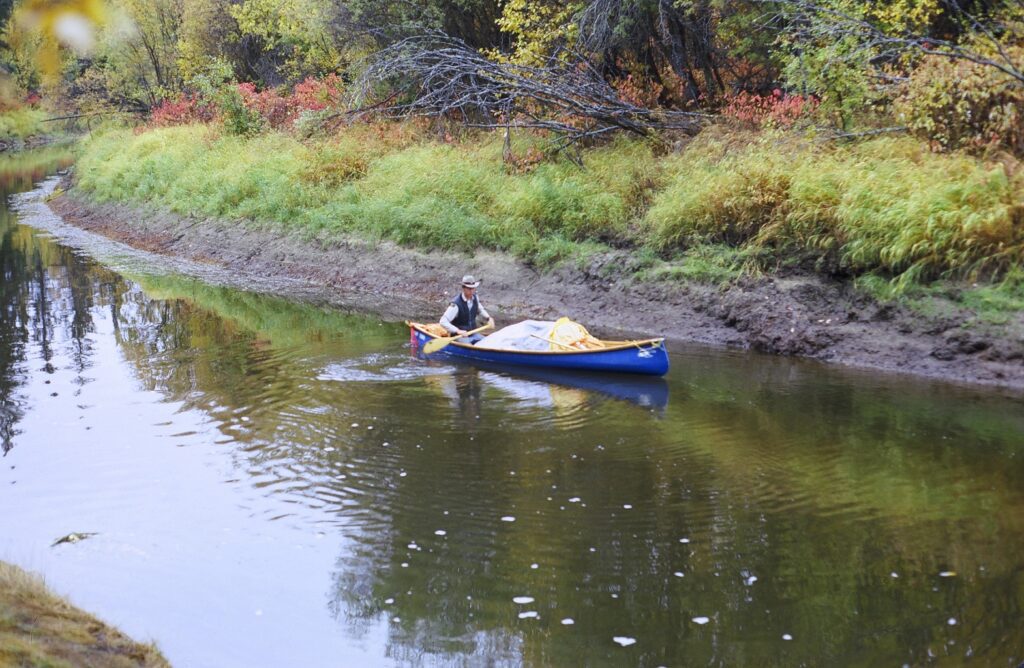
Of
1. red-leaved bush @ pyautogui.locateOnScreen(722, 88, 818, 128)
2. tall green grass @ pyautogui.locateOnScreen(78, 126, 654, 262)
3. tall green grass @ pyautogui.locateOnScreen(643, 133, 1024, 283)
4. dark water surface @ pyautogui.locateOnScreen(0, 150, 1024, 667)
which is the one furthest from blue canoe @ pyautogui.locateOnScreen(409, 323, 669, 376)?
red-leaved bush @ pyautogui.locateOnScreen(722, 88, 818, 128)

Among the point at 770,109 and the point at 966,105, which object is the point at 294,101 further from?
the point at 966,105

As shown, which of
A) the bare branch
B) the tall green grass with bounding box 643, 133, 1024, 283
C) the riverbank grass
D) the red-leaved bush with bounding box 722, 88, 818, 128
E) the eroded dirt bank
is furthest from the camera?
the bare branch

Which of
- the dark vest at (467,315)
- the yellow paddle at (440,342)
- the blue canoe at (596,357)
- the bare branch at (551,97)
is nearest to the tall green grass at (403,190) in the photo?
the bare branch at (551,97)

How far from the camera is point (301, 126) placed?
25.6m

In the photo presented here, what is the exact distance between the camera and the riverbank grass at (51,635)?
14.1ft

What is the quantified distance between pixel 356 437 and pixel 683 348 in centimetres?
578

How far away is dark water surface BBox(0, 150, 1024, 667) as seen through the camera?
6410mm

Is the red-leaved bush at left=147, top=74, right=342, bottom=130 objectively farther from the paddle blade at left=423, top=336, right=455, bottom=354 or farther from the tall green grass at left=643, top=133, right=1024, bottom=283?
the paddle blade at left=423, top=336, right=455, bottom=354

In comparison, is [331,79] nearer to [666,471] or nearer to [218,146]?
[218,146]

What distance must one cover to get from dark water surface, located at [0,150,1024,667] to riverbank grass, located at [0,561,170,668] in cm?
98

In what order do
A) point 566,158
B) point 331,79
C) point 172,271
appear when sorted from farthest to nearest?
point 331,79 → point 172,271 → point 566,158

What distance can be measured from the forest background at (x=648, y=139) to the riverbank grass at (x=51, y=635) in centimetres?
372

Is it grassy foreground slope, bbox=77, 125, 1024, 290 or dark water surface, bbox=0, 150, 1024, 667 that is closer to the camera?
dark water surface, bbox=0, 150, 1024, 667

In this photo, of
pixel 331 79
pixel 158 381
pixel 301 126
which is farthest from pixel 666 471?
pixel 331 79
